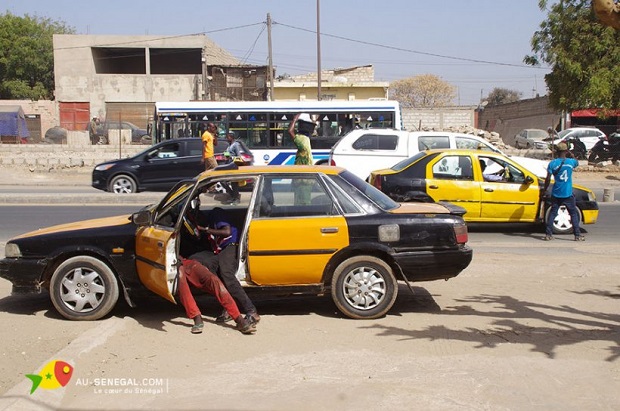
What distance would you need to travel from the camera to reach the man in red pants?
6.14m

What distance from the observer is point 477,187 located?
11.8 m

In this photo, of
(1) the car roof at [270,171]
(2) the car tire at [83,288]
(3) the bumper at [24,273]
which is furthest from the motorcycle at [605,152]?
(3) the bumper at [24,273]

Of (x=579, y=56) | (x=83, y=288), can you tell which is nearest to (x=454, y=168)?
(x=83, y=288)

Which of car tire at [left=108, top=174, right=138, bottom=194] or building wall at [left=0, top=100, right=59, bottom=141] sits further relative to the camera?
building wall at [left=0, top=100, right=59, bottom=141]

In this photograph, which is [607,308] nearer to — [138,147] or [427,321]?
[427,321]

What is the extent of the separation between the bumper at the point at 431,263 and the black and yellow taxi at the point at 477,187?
200 inches

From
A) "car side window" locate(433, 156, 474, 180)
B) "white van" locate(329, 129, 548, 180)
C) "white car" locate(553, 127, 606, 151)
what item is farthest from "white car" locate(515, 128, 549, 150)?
"car side window" locate(433, 156, 474, 180)

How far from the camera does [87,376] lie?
197 inches

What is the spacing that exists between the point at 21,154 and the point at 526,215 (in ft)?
78.1

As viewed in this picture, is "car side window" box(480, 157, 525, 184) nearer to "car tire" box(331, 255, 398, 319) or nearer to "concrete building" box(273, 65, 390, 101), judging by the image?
"car tire" box(331, 255, 398, 319)

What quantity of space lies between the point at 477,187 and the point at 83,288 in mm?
7373

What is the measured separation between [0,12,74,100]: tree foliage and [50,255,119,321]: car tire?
56159 mm

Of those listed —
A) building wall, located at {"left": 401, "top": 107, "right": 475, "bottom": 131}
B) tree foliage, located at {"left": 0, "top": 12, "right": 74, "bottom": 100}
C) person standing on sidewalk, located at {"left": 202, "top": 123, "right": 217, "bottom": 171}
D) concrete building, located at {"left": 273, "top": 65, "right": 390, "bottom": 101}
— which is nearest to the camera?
person standing on sidewalk, located at {"left": 202, "top": 123, "right": 217, "bottom": 171}

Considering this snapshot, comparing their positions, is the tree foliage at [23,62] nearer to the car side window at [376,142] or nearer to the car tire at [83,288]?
the car side window at [376,142]
